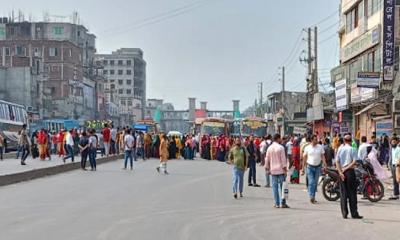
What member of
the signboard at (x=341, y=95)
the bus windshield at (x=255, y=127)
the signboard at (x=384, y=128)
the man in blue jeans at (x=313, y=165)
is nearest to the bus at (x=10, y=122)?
the bus windshield at (x=255, y=127)

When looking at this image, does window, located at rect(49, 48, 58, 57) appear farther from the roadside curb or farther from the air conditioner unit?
the air conditioner unit

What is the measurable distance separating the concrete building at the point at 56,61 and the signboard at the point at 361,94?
205 ft

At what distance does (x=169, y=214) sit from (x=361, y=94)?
89.0 feet

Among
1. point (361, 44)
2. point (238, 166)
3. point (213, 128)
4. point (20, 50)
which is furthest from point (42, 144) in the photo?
point (20, 50)

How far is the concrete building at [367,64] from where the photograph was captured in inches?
1275

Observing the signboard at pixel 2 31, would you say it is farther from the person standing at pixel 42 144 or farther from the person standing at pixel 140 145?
the person standing at pixel 42 144

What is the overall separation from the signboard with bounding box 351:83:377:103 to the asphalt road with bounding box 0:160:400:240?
16.1 meters

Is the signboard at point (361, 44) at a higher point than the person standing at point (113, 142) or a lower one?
higher

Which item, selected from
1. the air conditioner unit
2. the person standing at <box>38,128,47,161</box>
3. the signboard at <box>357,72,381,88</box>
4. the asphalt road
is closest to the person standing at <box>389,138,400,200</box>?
the asphalt road

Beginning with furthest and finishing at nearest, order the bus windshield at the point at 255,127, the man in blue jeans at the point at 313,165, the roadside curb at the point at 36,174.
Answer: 1. the bus windshield at the point at 255,127
2. the roadside curb at the point at 36,174
3. the man in blue jeans at the point at 313,165

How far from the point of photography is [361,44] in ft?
132

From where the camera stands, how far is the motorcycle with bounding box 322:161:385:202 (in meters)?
17.6

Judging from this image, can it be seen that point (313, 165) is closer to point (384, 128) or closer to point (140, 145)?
point (384, 128)

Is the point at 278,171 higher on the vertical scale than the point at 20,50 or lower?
lower
